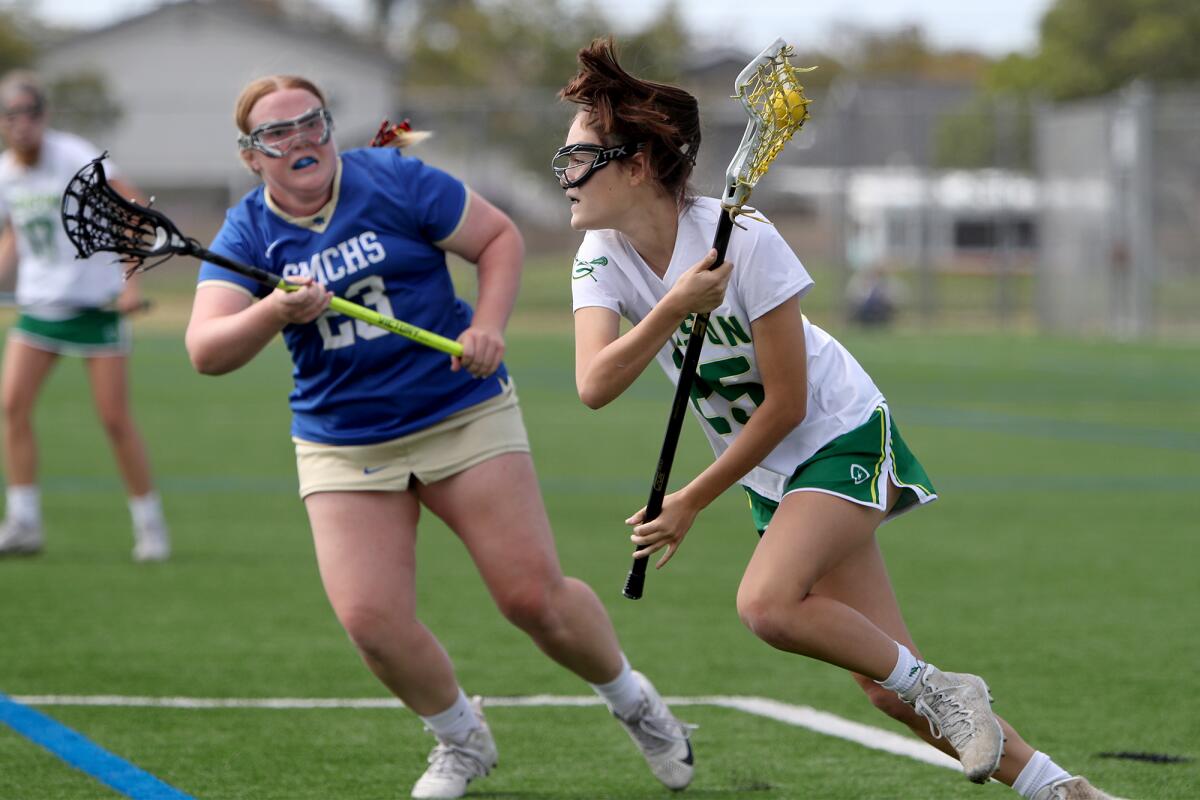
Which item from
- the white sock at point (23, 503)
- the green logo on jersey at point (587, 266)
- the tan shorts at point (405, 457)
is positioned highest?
the green logo on jersey at point (587, 266)

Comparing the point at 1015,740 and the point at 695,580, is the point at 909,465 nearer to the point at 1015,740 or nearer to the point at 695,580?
the point at 1015,740

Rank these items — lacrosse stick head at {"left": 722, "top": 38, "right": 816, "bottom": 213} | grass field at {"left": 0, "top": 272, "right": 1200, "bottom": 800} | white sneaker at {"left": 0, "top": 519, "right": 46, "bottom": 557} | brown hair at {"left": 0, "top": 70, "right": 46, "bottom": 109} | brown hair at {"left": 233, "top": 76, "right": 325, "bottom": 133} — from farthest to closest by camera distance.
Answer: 1. white sneaker at {"left": 0, "top": 519, "right": 46, "bottom": 557}
2. brown hair at {"left": 0, "top": 70, "right": 46, "bottom": 109}
3. grass field at {"left": 0, "top": 272, "right": 1200, "bottom": 800}
4. brown hair at {"left": 233, "top": 76, "right": 325, "bottom": 133}
5. lacrosse stick head at {"left": 722, "top": 38, "right": 816, "bottom": 213}

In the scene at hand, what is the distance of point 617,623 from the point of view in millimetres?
7980

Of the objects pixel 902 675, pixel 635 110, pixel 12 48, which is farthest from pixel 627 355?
pixel 12 48

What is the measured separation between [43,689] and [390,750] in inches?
58.9

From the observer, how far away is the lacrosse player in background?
9.46 meters

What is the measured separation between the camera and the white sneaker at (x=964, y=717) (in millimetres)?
4336


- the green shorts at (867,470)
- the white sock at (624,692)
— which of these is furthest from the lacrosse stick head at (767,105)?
the white sock at (624,692)

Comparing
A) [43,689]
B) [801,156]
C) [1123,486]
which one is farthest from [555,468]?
[801,156]

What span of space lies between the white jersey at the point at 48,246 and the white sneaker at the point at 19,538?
1.09 meters

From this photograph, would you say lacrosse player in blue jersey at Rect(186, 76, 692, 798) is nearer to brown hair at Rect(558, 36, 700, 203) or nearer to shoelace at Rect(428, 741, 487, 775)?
shoelace at Rect(428, 741, 487, 775)

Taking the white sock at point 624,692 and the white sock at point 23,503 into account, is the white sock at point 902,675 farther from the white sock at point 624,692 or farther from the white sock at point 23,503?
the white sock at point 23,503

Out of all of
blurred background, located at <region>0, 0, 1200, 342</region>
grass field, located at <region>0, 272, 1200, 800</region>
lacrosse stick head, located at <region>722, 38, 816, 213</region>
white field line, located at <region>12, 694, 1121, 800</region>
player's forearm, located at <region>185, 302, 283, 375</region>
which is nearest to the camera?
lacrosse stick head, located at <region>722, 38, 816, 213</region>

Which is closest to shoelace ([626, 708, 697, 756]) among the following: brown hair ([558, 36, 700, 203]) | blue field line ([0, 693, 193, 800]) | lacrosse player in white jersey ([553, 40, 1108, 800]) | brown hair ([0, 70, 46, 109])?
lacrosse player in white jersey ([553, 40, 1108, 800])
